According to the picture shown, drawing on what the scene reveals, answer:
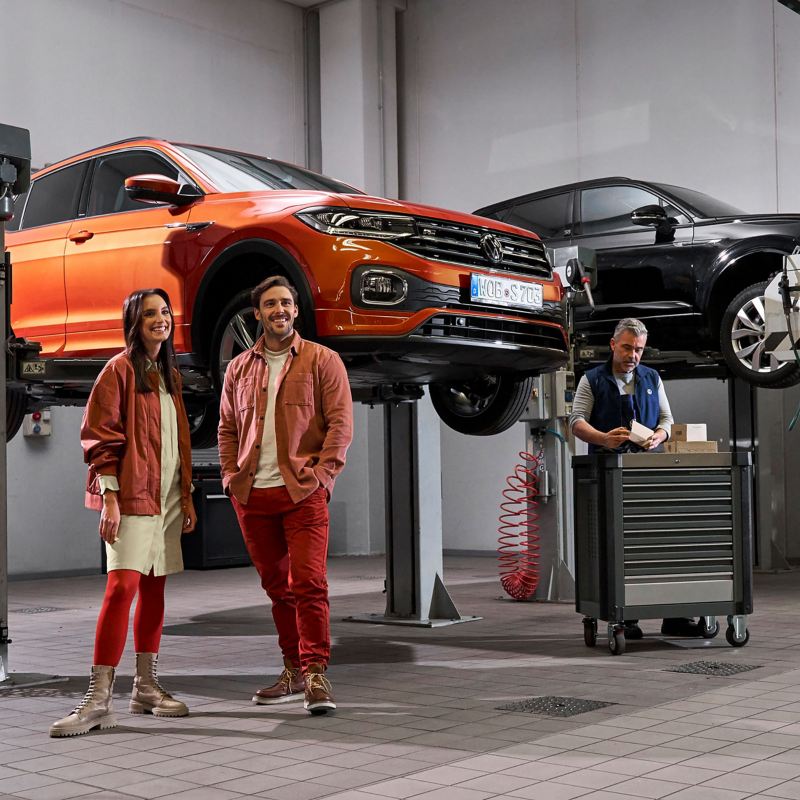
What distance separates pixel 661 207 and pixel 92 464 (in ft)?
19.1

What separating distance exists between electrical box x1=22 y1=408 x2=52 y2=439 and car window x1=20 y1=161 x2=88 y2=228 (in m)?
5.19

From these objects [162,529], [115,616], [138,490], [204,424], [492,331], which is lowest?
[115,616]

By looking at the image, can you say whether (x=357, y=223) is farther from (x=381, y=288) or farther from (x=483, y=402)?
(x=483, y=402)

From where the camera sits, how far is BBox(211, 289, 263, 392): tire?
19.9ft

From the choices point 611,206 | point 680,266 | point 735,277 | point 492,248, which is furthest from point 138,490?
point 611,206

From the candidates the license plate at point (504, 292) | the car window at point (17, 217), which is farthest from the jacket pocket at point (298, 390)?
the car window at point (17, 217)

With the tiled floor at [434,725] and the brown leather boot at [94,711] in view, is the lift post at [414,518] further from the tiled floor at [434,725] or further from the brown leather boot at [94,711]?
the brown leather boot at [94,711]

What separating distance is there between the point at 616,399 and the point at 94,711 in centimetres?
336

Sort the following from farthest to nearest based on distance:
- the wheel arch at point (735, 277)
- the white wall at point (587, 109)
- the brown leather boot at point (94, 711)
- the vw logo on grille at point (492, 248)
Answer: the white wall at point (587, 109), the wheel arch at point (735, 277), the vw logo on grille at point (492, 248), the brown leather boot at point (94, 711)

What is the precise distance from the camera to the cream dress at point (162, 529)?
4594 millimetres

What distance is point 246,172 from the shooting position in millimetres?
6773

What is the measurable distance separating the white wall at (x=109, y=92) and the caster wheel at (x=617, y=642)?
26.3 ft

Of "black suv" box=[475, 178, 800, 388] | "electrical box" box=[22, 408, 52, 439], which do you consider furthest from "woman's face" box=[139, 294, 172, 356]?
"electrical box" box=[22, 408, 52, 439]

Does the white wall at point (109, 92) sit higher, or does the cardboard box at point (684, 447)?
the white wall at point (109, 92)
